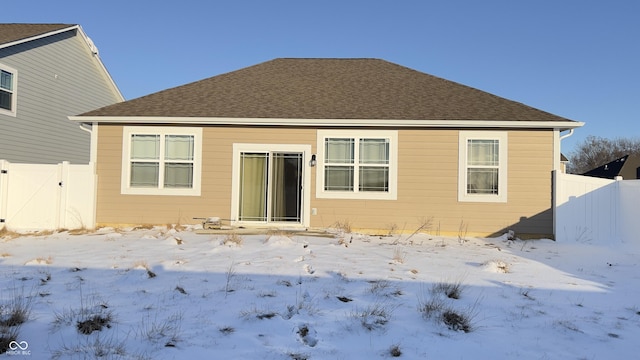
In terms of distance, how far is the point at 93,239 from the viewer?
332 inches

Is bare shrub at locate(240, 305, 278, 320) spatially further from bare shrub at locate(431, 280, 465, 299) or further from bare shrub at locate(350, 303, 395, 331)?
bare shrub at locate(431, 280, 465, 299)

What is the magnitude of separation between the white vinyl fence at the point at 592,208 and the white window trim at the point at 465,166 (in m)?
1.23

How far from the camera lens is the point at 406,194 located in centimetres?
1041

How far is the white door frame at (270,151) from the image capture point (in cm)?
1054

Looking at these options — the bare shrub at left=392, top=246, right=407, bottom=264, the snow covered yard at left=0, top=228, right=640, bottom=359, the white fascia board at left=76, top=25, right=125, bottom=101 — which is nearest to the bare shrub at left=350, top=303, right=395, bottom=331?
the snow covered yard at left=0, top=228, right=640, bottom=359

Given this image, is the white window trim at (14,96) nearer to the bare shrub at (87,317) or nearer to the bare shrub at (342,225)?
the bare shrub at (342,225)

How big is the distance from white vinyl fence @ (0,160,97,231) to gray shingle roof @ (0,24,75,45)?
240 inches

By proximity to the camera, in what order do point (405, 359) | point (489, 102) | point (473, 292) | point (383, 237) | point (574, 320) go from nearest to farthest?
point (405, 359), point (574, 320), point (473, 292), point (383, 237), point (489, 102)

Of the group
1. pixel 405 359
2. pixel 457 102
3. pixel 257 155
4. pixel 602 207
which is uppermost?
pixel 457 102

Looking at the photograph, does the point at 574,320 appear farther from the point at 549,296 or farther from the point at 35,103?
the point at 35,103

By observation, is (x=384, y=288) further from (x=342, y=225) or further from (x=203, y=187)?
(x=203, y=187)

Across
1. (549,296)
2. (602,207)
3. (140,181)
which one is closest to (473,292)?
(549,296)

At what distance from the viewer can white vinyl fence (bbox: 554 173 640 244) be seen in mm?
9703

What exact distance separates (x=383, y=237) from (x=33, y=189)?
9.03 meters
